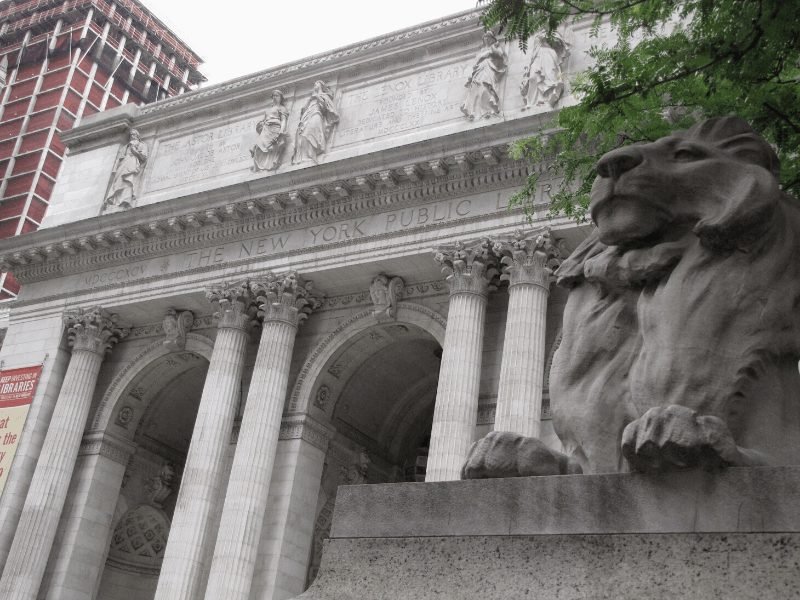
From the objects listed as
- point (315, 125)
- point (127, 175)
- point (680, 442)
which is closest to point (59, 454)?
point (127, 175)

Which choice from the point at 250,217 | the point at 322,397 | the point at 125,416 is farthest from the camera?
the point at 125,416

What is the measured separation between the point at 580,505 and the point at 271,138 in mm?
24442

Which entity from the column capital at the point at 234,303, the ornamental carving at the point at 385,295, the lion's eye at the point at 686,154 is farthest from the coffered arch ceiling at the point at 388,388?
the lion's eye at the point at 686,154

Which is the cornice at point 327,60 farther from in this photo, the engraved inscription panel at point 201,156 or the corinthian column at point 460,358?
the corinthian column at point 460,358

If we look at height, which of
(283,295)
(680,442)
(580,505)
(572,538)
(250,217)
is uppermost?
(250,217)

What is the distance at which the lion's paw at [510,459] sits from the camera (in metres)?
4.60

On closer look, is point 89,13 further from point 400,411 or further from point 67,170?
point 400,411

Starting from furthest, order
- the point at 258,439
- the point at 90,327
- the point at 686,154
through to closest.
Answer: the point at 90,327, the point at 258,439, the point at 686,154

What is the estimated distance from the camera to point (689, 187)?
15.9 ft

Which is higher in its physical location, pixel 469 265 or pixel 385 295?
pixel 385 295

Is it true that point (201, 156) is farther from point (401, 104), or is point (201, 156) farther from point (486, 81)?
point (486, 81)

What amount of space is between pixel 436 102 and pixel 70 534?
603 inches

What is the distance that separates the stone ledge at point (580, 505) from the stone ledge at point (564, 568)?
48mm

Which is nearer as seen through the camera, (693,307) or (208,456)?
(693,307)
